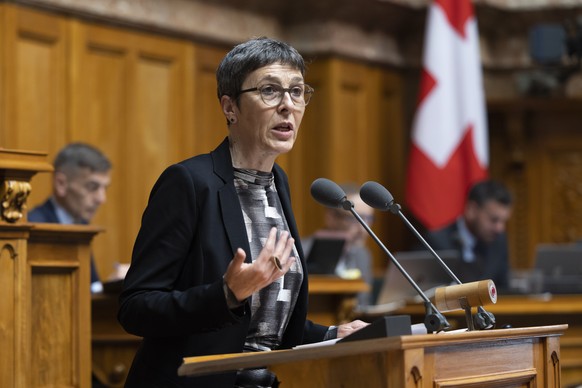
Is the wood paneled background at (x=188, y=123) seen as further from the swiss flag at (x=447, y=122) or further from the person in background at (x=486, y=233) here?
the person in background at (x=486, y=233)

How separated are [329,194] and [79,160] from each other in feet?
11.1

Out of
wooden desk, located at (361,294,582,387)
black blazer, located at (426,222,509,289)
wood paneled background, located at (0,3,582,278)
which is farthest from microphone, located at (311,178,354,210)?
black blazer, located at (426,222,509,289)

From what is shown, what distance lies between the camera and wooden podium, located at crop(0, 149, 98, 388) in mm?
3951

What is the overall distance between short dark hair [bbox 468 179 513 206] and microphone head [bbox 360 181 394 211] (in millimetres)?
5418

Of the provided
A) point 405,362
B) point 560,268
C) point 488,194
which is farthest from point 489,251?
point 405,362

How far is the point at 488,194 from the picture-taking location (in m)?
8.59

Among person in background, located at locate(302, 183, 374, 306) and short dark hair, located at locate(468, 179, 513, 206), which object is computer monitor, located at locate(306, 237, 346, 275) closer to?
person in background, located at locate(302, 183, 374, 306)

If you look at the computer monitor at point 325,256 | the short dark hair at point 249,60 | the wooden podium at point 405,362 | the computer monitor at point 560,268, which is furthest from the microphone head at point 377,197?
the computer monitor at point 560,268

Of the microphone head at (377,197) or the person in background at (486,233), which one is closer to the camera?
the microphone head at (377,197)

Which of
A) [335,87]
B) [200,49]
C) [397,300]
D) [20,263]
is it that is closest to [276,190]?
[20,263]

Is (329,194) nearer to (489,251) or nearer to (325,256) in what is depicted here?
(325,256)

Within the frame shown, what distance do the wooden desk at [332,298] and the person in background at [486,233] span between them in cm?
180

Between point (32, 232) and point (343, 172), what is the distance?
5.13m

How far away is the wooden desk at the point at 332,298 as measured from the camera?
6.60 m
